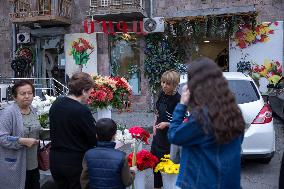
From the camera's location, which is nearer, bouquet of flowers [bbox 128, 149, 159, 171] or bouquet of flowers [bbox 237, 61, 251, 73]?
bouquet of flowers [bbox 128, 149, 159, 171]

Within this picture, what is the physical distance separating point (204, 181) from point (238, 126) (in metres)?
0.41

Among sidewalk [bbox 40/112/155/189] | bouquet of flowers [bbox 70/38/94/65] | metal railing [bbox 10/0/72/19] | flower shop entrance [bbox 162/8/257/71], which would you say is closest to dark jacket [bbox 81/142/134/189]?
sidewalk [bbox 40/112/155/189]

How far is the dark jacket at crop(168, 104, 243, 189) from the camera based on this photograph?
95.9 inches

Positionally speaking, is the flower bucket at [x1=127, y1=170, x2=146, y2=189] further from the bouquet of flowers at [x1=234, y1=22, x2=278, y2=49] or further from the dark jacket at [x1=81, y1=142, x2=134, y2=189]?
the bouquet of flowers at [x1=234, y1=22, x2=278, y2=49]

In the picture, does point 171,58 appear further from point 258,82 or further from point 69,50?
point 69,50

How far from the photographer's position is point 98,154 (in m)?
3.31

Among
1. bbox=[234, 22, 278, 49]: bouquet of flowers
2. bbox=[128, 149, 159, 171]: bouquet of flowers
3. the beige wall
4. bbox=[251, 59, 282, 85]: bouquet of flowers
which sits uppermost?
the beige wall

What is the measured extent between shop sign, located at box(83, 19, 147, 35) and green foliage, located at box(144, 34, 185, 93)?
53cm

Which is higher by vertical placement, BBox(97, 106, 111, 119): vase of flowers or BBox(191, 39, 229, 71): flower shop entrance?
BBox(191, 39, 229, 71): flower shop entrance

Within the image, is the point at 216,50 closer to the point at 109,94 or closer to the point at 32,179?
the point at 109,94

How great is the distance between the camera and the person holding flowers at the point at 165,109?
4.65 m

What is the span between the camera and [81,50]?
15625 mm

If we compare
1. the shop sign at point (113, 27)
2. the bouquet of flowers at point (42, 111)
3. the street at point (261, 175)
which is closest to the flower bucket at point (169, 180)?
the bouquet of flowers at point (42, 111)

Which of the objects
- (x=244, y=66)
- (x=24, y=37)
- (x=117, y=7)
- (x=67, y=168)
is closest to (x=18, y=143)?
(x=67, y=168)
